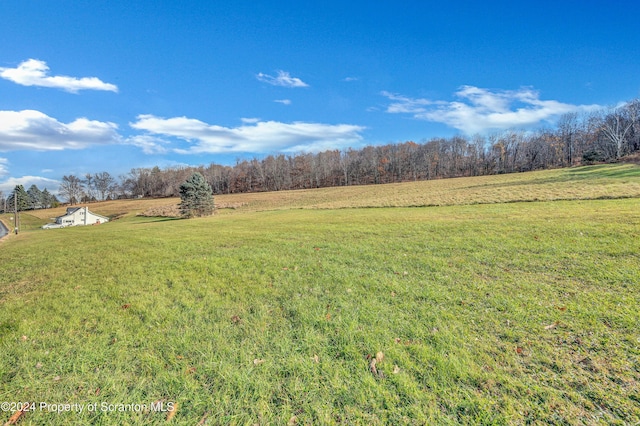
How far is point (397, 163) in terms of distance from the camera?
86188mm

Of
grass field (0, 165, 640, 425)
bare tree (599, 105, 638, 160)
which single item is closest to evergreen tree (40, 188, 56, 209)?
grass field (0, 165, 640, 425)

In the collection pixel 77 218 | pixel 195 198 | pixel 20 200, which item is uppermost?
pixel 20 200

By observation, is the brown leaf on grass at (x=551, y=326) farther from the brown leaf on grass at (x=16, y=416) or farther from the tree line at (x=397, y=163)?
the tree line at (x=397, y=163)

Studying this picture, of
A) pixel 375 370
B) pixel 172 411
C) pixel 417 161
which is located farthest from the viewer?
pixel 417 161

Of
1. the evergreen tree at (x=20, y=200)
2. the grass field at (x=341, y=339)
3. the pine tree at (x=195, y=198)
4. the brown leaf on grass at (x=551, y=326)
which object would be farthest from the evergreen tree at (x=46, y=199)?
the brown leaf on grass at (x=551, y=326)

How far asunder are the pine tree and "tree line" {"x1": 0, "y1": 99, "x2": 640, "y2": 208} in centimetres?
3035

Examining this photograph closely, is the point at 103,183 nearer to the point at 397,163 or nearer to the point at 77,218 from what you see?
the point at 77,218

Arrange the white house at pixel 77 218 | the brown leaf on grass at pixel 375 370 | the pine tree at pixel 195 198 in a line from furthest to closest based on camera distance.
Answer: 1. the white house at pixel 77 218
2. the pine tree at pixel 195 198
3. the brown leaf on grass at pixel 375 370

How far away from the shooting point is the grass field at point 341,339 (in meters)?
2.81

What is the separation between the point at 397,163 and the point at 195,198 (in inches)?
2633

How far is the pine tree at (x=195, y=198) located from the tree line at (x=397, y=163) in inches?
1195

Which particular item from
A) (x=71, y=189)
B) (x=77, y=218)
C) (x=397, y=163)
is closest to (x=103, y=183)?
(x=71, y=189)

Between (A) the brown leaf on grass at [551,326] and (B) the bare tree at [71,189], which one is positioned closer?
(A) the brown leaf on grass at [551,326]

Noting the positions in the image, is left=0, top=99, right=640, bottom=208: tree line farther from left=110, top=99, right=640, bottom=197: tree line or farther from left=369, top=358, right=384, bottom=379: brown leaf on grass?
left=369, top=358, right=384, bottom=379: brown leaf on grass
